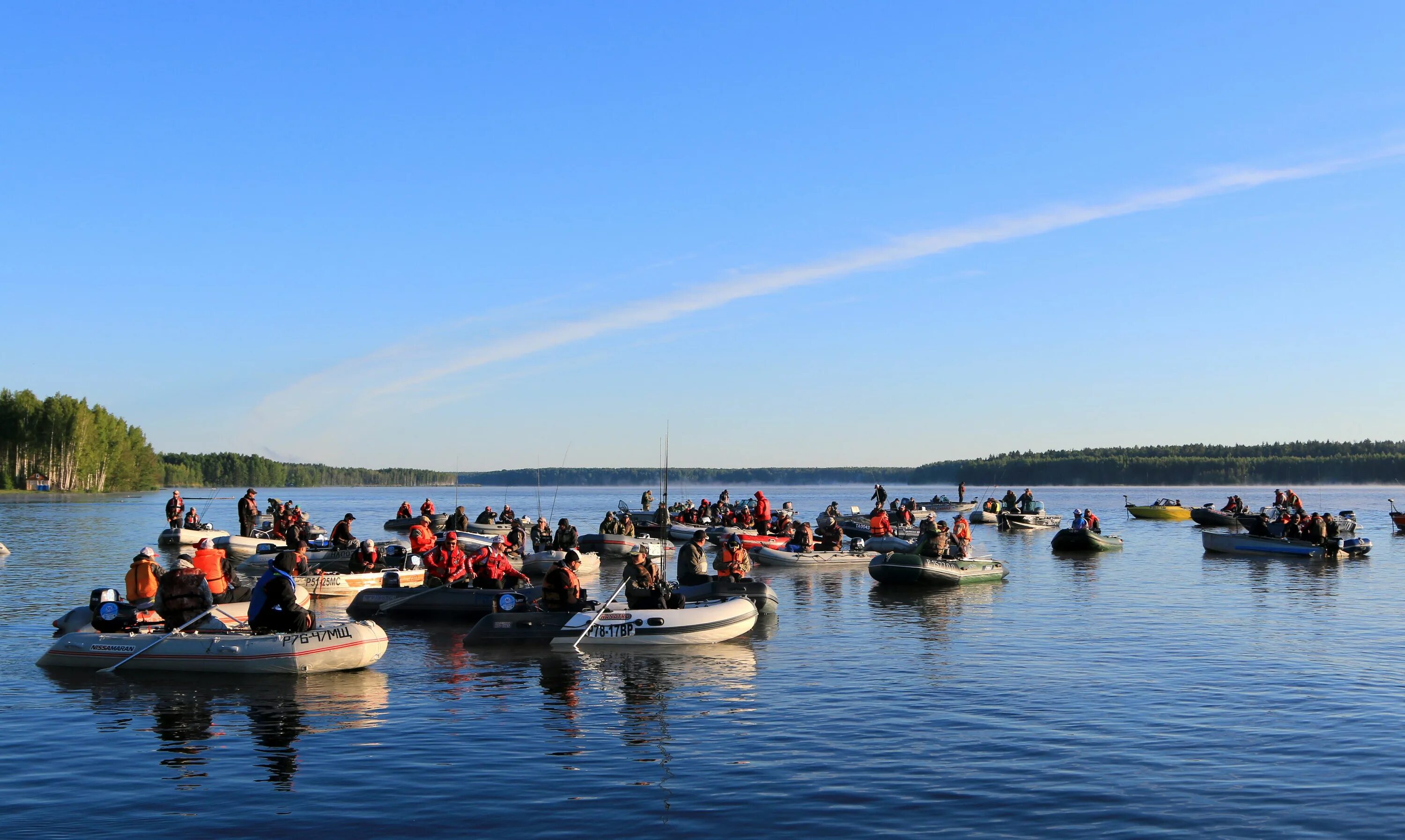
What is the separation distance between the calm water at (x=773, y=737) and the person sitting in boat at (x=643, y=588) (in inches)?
74.0

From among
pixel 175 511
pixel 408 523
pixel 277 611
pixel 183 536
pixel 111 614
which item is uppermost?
pixel 175 511

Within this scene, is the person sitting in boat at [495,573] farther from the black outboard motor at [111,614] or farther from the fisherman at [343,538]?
the fisherman at [343,538]

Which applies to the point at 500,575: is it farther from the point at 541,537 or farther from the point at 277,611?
the point at 541,537

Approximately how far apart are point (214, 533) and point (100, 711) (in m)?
34.3

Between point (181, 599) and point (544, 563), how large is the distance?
17.5 m

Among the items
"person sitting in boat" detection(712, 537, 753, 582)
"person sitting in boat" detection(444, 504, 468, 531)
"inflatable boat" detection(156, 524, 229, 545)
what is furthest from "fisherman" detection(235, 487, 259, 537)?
"person sitting in boat" detection(712, 537, 753, 582)

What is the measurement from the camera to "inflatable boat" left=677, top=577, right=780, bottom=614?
2573 centimetres

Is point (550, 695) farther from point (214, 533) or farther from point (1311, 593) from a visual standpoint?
point (214, 533)

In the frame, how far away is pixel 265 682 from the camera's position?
687 inches

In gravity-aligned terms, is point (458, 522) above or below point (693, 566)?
above

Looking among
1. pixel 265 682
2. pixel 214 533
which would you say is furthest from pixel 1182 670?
pixel 214 533

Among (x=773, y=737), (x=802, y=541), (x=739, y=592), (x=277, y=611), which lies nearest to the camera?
(x=773, y=737)

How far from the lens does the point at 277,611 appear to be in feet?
60.6

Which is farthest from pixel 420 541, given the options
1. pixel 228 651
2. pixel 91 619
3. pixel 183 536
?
pixel 183 536
